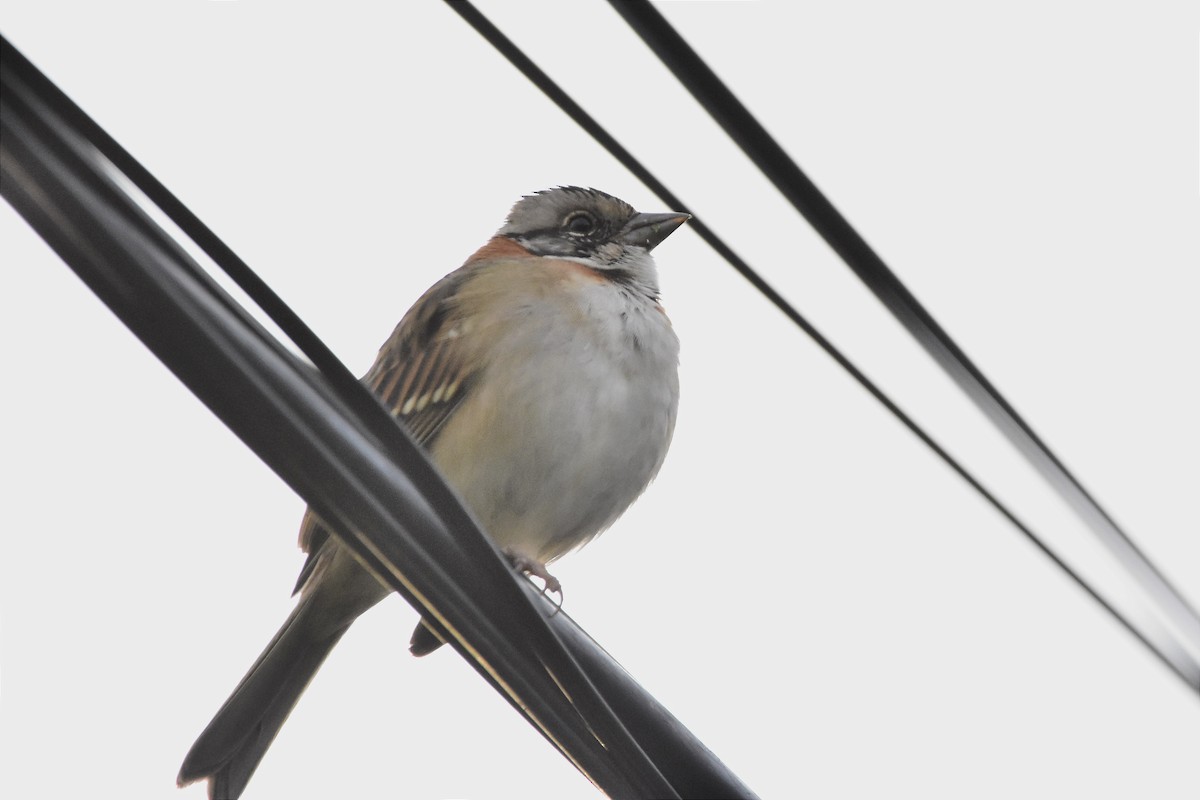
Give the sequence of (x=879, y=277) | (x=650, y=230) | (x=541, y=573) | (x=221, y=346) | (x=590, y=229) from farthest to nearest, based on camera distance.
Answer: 1. (x=590, y=229)
2. (x=650, y=230)
3. (x=541, y=573)
4. (x=879, y=277)
5. (x=221, y=346)

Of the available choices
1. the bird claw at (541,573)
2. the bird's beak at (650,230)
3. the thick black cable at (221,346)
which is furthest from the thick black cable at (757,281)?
the bird's beak at (650,230)

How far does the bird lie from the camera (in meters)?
5.17

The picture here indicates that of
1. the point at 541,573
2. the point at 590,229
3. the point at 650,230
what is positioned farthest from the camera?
the point at 590,229

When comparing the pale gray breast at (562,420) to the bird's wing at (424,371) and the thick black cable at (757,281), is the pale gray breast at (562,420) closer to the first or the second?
the bird's wing at (424,371)

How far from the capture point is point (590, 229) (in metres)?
6.59

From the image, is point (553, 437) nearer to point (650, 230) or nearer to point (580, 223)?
point (650, 230)

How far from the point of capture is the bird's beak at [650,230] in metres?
6.32

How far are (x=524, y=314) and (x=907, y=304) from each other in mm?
2907

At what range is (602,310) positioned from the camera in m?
5.48

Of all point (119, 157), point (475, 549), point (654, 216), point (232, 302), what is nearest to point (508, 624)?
point (475, 549)

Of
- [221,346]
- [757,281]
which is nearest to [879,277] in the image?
[757,281]

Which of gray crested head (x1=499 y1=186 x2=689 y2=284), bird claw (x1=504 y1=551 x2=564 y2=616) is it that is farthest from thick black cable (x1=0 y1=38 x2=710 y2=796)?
gray crested head (x1=499 y1=186 x2=689 y2=284)

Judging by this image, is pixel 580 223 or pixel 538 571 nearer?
pixel 538 571

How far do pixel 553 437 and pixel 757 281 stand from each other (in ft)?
7.74
